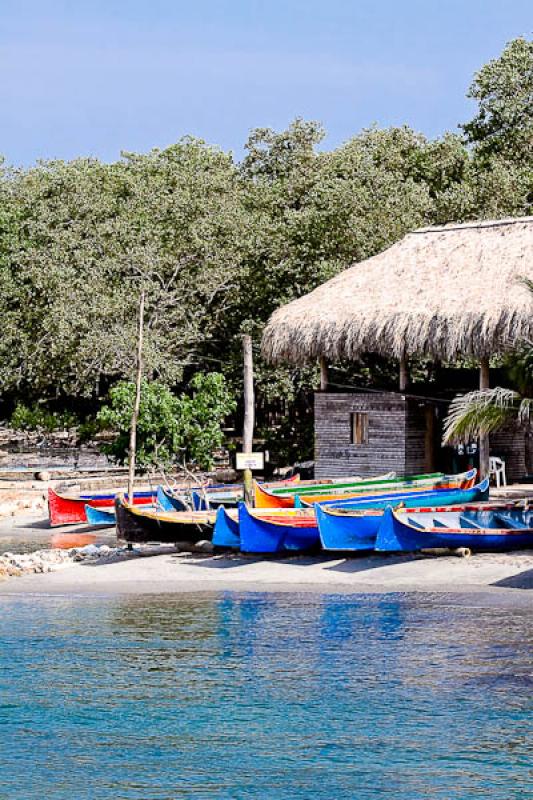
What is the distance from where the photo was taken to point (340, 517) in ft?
51.6

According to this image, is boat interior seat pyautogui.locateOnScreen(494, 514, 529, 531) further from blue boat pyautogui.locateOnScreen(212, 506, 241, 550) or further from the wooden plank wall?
the wooden plank wall

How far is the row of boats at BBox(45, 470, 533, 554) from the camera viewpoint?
1573cm

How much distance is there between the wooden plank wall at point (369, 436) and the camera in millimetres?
21312

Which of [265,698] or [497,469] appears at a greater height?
[497,469]

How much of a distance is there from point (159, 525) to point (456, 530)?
4.04 metres

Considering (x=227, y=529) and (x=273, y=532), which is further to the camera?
(x=227, y=529)

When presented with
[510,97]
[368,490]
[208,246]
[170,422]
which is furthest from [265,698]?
[510,97]

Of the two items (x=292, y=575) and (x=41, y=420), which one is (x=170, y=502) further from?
(x=41, y=420)

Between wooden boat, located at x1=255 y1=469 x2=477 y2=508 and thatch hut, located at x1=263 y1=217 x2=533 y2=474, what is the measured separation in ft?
3.78

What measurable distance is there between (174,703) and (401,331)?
10.2 m

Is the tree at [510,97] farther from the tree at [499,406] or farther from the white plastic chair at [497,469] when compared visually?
the tree at [499,406]

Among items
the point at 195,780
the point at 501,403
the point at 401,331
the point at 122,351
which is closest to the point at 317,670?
the point at 195,780

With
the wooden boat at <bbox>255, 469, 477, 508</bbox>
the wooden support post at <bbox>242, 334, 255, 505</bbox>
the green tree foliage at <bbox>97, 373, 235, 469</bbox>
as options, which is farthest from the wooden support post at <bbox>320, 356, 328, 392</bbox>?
the wooden support post at <bbox>242, 334, 255, 505</bbox>

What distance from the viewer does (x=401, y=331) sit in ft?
65.3
